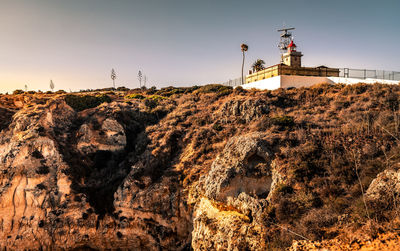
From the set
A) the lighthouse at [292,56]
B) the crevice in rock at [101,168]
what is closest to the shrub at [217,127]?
the crevice in rock at [101,168]

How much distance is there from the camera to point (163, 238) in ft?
66.4

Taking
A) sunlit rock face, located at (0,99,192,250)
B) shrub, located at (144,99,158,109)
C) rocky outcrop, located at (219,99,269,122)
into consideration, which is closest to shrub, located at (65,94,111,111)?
shrub, located at (144,99,158,109)

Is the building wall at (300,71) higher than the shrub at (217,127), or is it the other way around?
the building wall at (300,71)

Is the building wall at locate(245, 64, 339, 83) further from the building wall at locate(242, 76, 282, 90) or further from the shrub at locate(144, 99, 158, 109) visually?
the shrub at locate(144, 99, 158, 109)

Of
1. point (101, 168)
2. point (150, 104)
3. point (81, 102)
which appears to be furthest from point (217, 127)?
point (81, 102)

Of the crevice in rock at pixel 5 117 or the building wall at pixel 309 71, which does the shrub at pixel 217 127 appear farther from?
the crevice in rock at pixel 5 117

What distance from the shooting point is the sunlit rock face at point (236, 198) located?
15727 mm

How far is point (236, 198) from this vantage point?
18.1 m

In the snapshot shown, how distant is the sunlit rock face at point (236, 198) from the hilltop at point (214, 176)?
0.27ft

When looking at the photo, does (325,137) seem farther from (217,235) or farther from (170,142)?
(170,142)

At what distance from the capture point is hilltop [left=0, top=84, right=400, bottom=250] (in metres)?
14.3

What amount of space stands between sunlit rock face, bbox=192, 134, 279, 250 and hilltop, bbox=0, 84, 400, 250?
8 centimetres

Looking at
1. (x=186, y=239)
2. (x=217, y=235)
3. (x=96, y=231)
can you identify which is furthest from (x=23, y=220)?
(x=217, y=235)

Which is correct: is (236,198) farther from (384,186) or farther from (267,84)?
(267,84)
